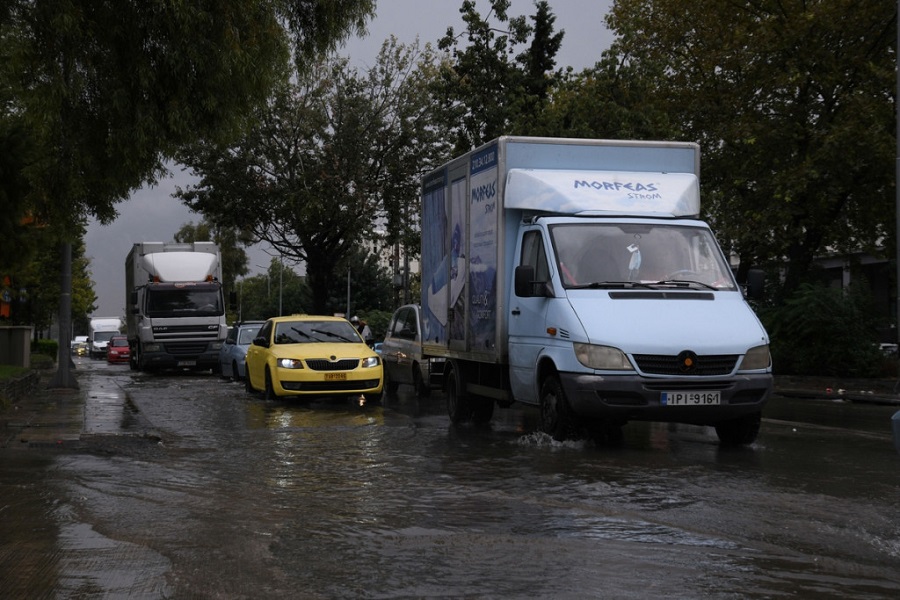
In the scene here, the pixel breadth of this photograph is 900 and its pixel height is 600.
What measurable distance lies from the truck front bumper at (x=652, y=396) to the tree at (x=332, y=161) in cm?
2792

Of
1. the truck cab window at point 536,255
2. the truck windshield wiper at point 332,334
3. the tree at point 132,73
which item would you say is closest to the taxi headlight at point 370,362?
the truck windshield wiper at point 332,334

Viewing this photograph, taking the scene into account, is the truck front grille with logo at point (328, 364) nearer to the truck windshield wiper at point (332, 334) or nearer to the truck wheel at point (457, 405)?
the truck windshield wiper at point (332, 334)

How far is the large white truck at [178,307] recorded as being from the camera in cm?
3397

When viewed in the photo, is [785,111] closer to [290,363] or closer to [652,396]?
[290,363]

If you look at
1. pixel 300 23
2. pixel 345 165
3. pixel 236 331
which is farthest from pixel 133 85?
pixel 345 165

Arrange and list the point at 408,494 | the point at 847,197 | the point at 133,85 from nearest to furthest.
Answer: the point at 408,494 < the point at 133,85 < the point at 847,197

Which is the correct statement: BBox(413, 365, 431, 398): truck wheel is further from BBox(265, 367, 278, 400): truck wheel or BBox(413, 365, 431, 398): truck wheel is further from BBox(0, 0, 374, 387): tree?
BBox(0, 0, 374, 387): tree

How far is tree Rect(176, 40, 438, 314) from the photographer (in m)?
39.1

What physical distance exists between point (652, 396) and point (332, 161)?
29172 millimetres

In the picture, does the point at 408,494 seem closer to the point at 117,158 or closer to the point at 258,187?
the point at 117,158

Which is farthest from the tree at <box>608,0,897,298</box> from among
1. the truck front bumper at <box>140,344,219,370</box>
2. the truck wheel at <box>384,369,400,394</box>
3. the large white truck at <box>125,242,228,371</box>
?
the truck front bumper at <box>140,344,219,370</box>

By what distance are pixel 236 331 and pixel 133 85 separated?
53.4ft

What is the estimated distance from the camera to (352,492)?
8.89 metres

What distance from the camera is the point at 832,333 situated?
85.3ft
